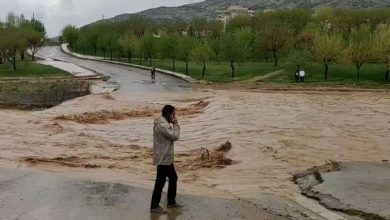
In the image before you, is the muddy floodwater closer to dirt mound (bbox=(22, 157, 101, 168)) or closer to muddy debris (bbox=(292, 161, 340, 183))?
dirt mound (bbox=(22, 157, 101, 168))

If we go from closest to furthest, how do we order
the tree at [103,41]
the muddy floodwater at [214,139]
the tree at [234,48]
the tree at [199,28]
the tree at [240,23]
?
the muddy floodwater at [214,139], the tree at [234,48], the tree at [240,23], the tree at [103,41], the tree at [199,28]

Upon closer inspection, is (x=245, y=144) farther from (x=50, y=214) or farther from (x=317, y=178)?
(x=50, y=214)

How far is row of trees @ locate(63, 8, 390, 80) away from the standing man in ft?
173

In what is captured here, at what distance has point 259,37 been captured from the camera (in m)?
81.4

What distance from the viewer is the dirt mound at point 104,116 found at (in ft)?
104

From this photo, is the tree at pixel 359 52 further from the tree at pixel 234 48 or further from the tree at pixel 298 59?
the tree at pixel 234 48

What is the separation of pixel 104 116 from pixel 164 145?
24.1 m

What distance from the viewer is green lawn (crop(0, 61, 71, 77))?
7425 cm

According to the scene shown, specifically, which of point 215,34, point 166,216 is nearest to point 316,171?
point 166,216

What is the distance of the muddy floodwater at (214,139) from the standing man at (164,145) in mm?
2405

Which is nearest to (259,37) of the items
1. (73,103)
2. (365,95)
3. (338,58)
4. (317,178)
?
(338,58)

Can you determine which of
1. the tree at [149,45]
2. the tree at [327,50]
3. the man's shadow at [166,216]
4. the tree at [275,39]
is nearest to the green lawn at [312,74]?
the tree at [327,50]

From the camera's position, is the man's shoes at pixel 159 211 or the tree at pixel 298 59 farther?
the tree at pixel 298 59

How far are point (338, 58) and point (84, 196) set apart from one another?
55.1 meters
